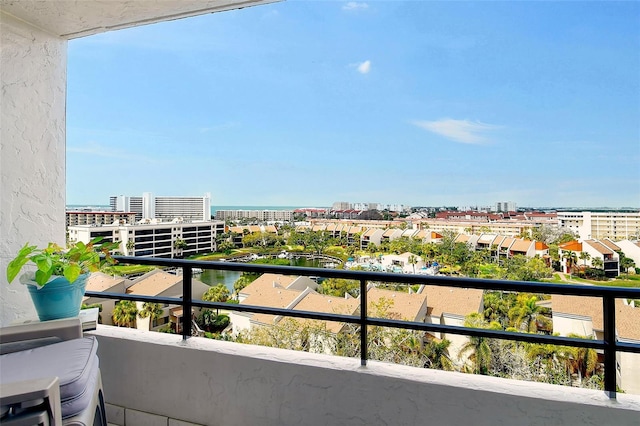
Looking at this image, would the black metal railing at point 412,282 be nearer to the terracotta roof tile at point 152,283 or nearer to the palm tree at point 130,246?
the terracotta roof tile at point 152,283

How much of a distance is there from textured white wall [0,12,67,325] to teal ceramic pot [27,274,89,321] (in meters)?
0.43

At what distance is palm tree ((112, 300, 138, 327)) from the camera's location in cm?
235

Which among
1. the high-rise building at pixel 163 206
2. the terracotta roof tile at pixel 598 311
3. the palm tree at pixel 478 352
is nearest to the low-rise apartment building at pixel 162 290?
the high-rise building at pixel 163 206

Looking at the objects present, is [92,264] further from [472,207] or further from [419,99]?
[419,99]

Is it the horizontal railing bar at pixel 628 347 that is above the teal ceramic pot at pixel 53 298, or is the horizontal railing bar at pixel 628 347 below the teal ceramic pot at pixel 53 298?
below

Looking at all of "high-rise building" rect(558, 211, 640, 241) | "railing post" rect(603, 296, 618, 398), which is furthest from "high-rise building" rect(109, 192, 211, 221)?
"high-rise building" rect(558, 211, 640, 241)

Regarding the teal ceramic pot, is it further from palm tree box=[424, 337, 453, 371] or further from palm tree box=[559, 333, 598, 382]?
palm tree box=[559, 333, 598, 382]

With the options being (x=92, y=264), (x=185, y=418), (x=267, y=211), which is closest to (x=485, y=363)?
(x=185, y=418)

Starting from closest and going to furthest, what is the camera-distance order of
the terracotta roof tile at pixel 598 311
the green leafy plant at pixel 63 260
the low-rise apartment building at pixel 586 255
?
1. the terracotta roof tile at pixel 598 311
2. the green leafy plant at pixel 63 260
3. the low-rise apartment building at pixel 586 255

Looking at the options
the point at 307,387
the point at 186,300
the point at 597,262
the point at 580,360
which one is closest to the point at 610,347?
the point at 580,360

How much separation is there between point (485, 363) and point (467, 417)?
0.73 metres

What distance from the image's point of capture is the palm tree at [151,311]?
219 centimetres

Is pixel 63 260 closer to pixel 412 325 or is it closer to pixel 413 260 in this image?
pixel 412 325

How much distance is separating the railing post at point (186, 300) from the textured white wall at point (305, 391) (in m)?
0.07
